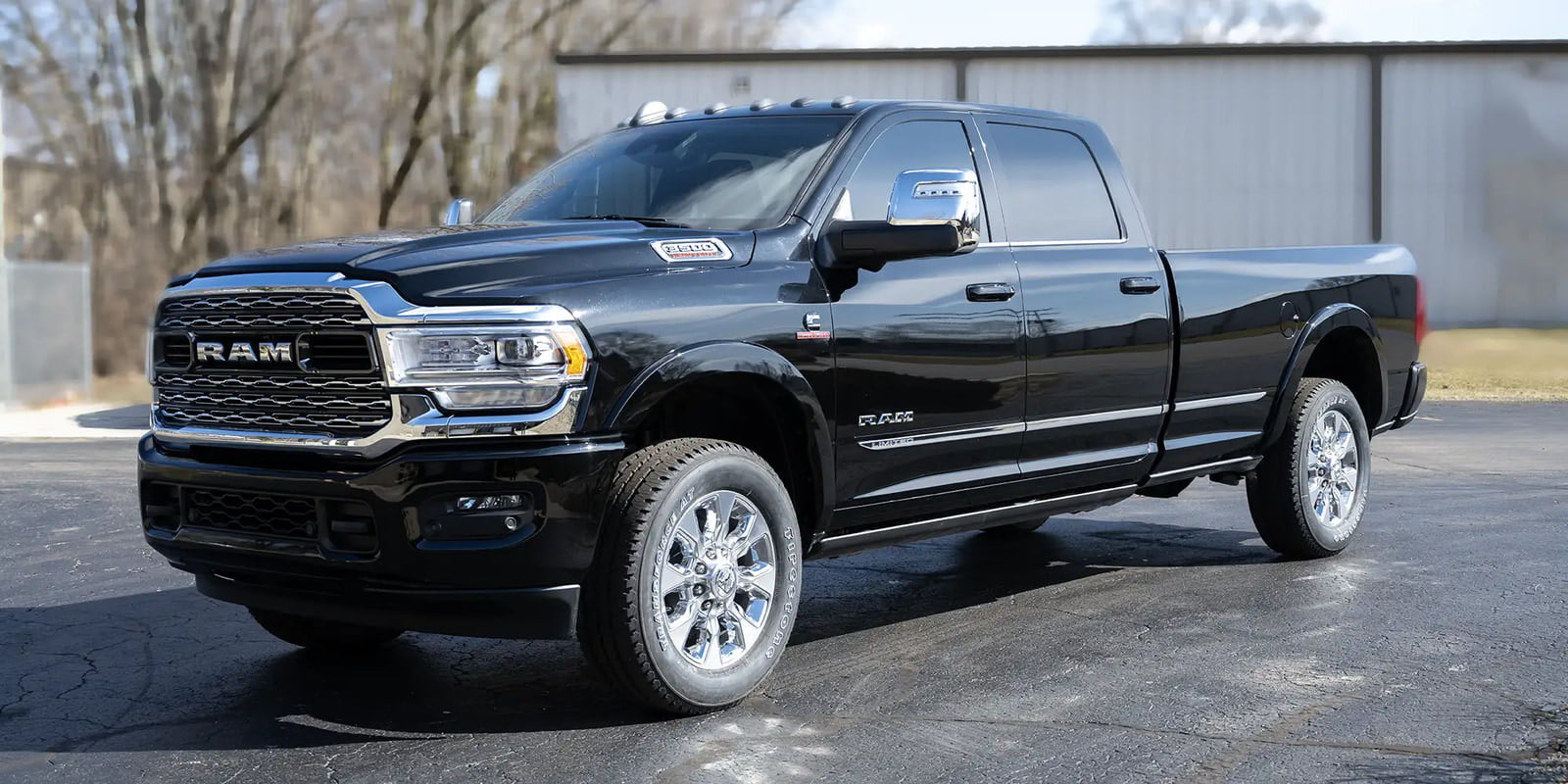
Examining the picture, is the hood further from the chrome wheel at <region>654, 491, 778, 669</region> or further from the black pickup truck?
the chrome wheel at <region>654, 491, 778, 669</region>

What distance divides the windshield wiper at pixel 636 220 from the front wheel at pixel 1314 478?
3.48 metres

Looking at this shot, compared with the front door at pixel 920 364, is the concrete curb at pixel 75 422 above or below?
below

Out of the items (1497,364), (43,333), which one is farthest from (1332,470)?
(43,333)

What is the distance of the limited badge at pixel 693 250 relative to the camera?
5.01m

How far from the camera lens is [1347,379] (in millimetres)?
8414

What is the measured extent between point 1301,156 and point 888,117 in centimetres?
1948

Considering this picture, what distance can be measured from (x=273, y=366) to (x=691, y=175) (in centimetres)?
182

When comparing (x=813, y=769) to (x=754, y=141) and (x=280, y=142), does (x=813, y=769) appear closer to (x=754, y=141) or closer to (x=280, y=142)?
(x=754, y=141)

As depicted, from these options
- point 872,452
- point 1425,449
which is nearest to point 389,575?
point 872,452

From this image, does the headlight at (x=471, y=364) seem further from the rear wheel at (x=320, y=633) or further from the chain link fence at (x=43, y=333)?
the chain link fence at (x=43, y=333)

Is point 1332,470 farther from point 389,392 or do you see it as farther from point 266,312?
point 266,312

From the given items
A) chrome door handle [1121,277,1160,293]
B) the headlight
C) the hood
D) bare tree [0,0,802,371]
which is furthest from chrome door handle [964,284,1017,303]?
bare tree [0,0,802,371]

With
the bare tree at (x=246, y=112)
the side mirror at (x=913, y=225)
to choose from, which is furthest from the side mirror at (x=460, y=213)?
the bare tree at (x=246, y=112)

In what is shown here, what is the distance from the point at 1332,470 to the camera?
7906 millimetres
